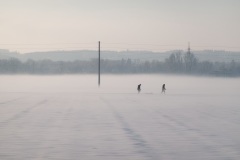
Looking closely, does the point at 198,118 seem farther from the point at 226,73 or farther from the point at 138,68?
the point at 138,68

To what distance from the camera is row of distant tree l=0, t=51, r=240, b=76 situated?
14288 centimetres

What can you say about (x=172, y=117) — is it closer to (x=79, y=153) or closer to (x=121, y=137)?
(x=121, y=137)

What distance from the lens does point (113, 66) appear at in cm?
16088

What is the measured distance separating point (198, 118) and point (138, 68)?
5616 inches

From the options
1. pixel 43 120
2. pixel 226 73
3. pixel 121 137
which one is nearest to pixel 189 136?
pixel 121 137

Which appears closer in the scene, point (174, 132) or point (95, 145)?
point (95, 145)

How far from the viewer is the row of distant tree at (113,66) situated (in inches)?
5625

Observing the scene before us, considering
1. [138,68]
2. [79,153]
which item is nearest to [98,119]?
[79,153]

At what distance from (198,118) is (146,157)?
7.93 metres

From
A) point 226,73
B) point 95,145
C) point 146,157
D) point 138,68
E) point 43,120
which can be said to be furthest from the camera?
point 138,68

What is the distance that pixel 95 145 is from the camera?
9148 mm

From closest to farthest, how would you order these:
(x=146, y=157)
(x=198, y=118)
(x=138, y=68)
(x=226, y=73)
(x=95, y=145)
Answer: (x=146, y=157) < (x=95, y=145) < (x=198, y=118) < (x=226, y=73) < (x=138, y=68)

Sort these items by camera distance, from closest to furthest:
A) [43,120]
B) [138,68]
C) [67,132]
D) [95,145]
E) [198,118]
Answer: [95,145], [67,132], [43,120], [198,118], [138,68]

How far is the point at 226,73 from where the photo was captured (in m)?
117
